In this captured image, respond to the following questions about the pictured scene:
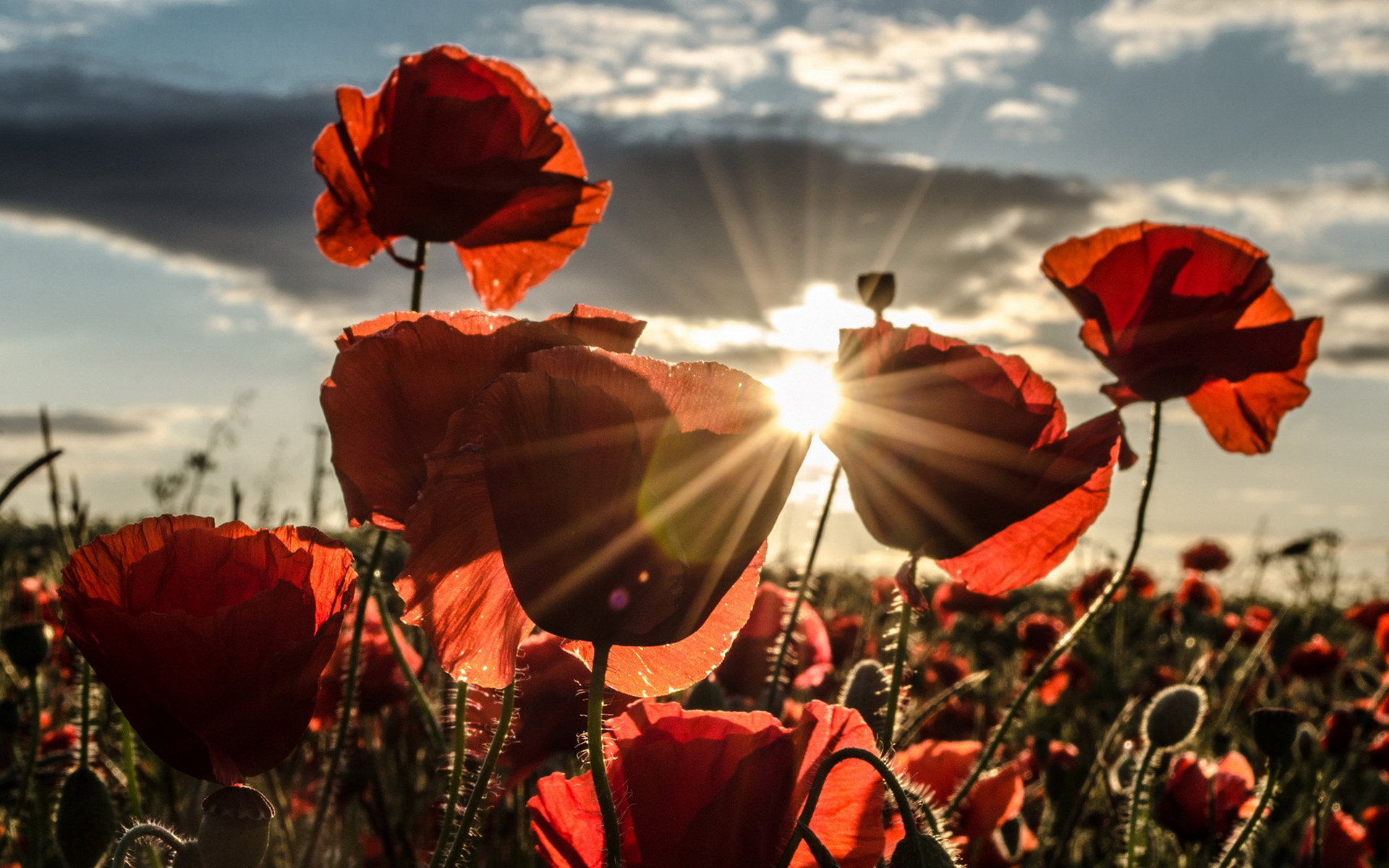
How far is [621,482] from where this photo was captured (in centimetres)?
73

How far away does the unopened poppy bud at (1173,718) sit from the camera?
65.3 inches

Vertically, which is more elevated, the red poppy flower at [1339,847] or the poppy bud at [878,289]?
the poppy bud at [878,289]

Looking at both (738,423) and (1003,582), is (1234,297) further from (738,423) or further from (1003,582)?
(738,423)

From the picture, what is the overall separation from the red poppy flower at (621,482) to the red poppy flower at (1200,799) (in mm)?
1774

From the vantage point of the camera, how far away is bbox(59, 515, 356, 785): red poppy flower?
81cm

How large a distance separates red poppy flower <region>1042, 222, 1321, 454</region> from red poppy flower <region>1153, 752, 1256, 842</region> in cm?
92

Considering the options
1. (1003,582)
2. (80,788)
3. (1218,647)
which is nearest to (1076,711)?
(1218,647)

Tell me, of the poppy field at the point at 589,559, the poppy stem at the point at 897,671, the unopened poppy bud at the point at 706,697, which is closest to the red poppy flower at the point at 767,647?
the poppy field at the point at 589,559

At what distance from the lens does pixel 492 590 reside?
898 millimetres

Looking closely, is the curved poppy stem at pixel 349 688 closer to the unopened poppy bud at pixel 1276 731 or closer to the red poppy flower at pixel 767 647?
the red poppy flower at pixel 767 647

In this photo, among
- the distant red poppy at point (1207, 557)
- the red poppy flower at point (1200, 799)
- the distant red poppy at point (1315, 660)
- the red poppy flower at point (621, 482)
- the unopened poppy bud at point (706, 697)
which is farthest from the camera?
the distant red poppy at point (1207, 557)

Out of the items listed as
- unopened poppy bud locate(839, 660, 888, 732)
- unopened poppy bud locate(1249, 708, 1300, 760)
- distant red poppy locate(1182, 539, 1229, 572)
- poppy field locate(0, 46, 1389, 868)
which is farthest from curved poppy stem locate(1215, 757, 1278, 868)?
distant red poppy locate(1182, 539, 1229, 572)

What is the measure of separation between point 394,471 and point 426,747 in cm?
170

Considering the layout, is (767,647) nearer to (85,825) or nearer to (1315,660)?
(85,825)
